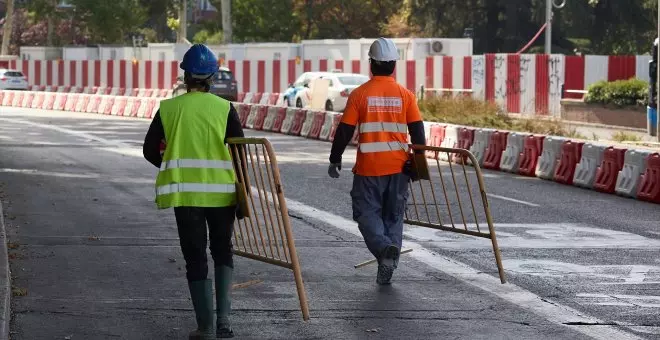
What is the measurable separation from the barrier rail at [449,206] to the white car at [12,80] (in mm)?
51174

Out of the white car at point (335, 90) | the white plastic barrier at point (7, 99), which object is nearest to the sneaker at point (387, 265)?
the white car at point (335, 90)

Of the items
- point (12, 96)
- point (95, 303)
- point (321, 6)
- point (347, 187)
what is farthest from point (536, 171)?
point (321, 6)

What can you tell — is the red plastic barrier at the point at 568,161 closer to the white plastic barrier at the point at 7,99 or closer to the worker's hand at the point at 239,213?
the worker's hand at the point at 239,213

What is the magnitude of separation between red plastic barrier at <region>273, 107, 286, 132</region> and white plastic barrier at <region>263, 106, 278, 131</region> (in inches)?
6.2

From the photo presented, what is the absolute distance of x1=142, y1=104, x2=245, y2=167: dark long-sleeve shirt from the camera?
8492 millimetres

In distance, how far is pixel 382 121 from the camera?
35.8 ft

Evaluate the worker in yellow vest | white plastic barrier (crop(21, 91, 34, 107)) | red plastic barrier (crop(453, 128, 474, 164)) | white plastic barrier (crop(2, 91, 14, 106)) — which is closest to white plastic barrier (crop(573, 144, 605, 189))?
red plastic barrier (crop(453, 128, 474, 164))

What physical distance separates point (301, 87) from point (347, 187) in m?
27.9

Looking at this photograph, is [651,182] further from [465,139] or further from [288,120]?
[288,120]

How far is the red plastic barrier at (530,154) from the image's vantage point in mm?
22703

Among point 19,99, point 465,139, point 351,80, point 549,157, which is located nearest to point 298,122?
point 351,80

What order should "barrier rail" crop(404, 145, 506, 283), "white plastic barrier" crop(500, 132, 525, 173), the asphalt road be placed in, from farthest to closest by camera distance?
"white plastic barrier" crop(500, 132, 525, 173) → "barrier rail" crop(404, 145, 506, 283) → the asphalt road

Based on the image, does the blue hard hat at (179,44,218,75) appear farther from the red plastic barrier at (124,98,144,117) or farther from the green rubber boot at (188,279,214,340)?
the red plastic barrier at (124,98,144,117)

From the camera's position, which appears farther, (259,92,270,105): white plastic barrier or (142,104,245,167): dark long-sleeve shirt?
(259,92,270,105): white plastic barrier
